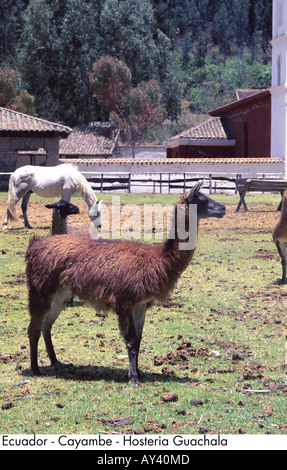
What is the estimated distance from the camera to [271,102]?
44781 mm

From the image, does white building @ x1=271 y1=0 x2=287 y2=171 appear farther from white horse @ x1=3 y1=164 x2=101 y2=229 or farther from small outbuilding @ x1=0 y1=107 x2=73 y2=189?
white horse @ x1=3 y1=164 x2=101 y2=229

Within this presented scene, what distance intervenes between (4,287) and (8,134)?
25.6 metres

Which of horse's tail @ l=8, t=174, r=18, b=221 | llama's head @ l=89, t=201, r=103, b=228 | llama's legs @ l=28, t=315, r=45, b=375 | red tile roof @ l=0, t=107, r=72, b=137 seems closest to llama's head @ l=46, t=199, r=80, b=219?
llama's legs @ l=28, t=315, r=45, b=375

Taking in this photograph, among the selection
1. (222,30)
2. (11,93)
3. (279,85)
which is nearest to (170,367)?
(279,85)

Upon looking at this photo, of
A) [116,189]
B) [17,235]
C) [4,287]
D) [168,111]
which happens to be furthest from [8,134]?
[168,111]

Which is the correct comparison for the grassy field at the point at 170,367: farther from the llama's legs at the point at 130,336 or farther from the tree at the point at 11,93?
the tree at the point at 11,93

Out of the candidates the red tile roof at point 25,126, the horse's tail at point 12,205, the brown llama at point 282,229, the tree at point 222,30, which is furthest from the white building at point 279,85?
the tree at point 222,30

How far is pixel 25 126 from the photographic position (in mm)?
35344

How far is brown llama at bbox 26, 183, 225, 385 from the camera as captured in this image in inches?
232

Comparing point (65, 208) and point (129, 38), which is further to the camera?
point (129, 38)

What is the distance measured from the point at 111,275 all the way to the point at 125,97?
2209 inches

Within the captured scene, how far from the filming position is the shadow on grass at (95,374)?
6012 millimetres

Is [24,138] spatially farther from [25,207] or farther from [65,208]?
[65,208]

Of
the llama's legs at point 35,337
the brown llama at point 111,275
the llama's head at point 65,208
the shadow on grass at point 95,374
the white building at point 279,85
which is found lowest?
the shadow on grass at point 95,374
